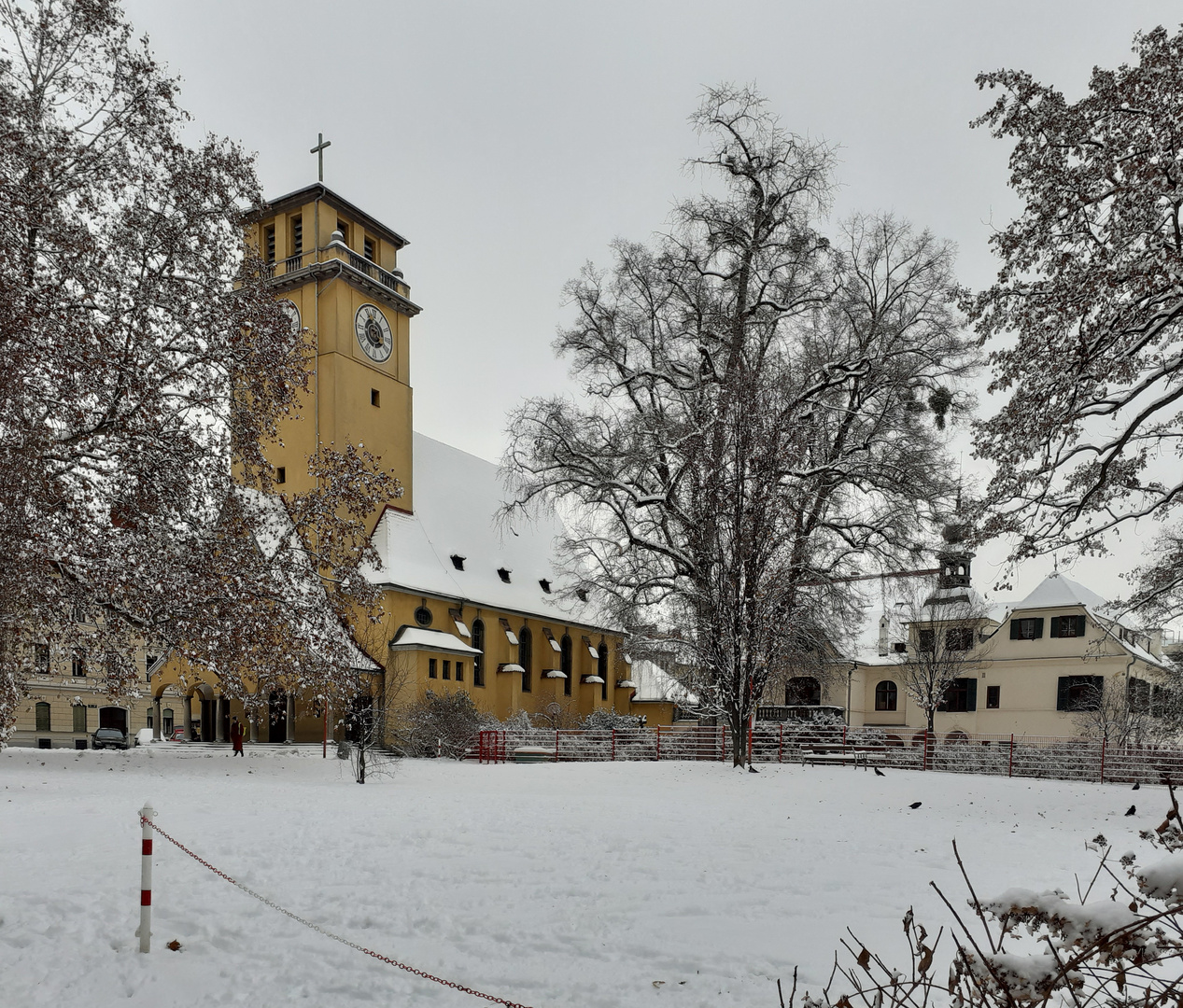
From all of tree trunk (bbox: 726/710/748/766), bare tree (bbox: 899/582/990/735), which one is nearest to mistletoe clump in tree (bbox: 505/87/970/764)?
tree trunk (bbox: 726/710/748/766)

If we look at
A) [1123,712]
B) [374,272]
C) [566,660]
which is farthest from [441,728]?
[1123,712]

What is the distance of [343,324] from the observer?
38.1 meters

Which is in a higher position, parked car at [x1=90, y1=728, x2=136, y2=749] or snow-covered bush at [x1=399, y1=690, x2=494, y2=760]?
snow-covered bush at [x1=399, y1=690, x2=494, y2=760]

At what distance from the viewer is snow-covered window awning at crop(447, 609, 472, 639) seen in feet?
124

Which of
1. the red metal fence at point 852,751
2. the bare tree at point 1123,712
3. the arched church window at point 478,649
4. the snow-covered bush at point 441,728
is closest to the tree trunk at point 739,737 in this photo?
the red metal fence at point 852,751

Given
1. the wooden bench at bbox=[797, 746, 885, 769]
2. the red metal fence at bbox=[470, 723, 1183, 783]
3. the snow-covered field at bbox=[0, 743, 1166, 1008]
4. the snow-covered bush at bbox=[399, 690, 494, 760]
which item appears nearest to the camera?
the snow-covered field at bbox=[0, 743, 1166, 1008]

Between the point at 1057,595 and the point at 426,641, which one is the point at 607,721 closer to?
the point at 426,641

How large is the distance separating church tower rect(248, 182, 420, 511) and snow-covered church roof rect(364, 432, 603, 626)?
1767mm

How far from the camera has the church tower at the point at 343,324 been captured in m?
37.5

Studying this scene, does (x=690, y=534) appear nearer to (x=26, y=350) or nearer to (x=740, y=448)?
(x=740, y=448)

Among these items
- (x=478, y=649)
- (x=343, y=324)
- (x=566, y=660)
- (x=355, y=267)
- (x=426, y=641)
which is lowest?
(x=566, y=660)

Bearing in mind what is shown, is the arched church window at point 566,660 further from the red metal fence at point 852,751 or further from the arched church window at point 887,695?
the arched church window at point 887,695

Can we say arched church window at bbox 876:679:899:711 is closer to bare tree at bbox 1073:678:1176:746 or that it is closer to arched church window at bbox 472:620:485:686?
bare tree at bbox 1073:678:1176:746

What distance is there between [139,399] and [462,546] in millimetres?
27878
